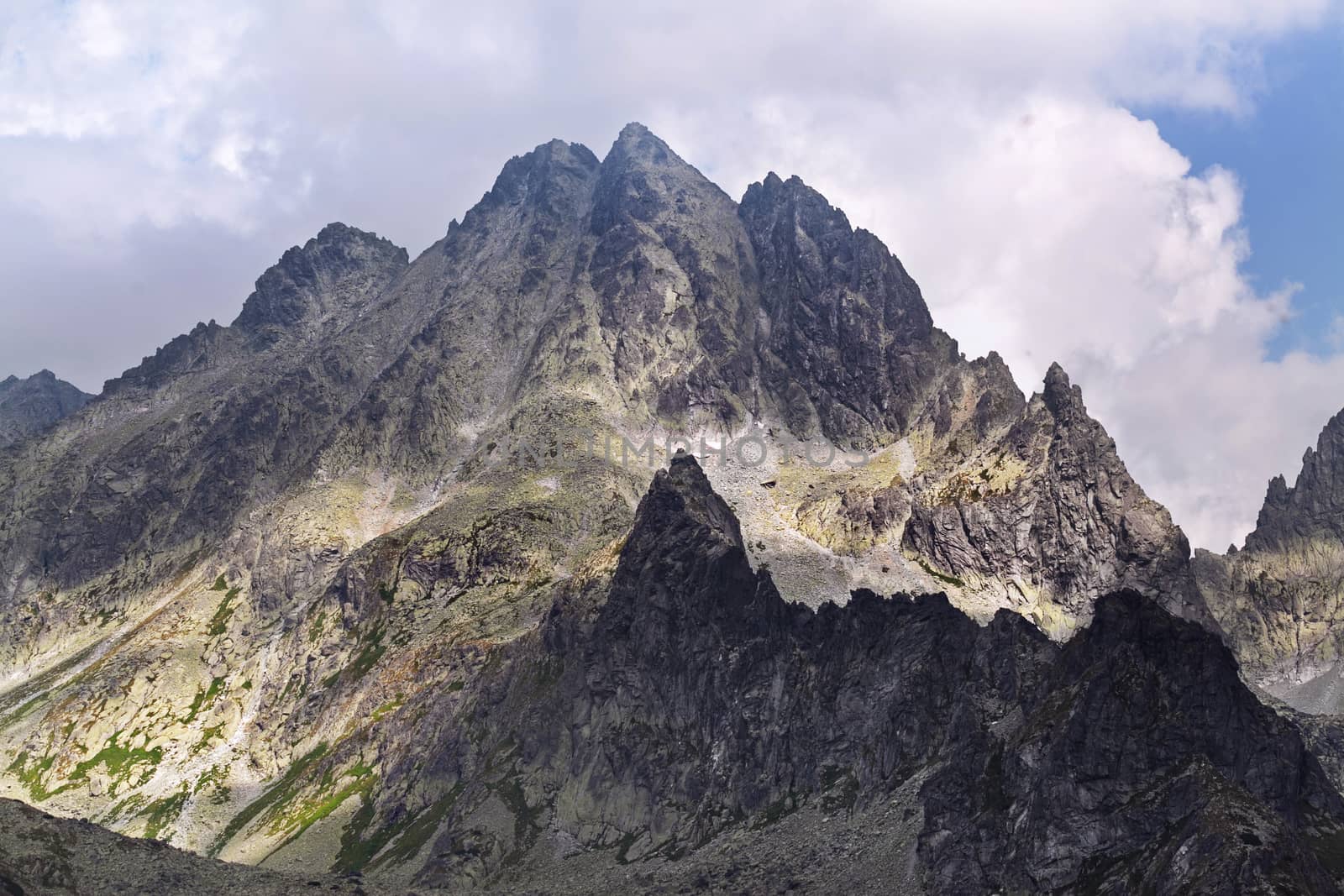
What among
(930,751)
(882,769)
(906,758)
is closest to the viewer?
(930,751)

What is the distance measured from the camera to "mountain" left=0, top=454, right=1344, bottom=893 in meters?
105

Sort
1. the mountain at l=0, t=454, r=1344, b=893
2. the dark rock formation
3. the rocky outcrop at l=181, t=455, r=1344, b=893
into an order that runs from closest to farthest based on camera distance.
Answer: the dark rock formation, the rocky outcrop at l=181, t=455, r=1344, b=893, the mountain at l=0, t=454, r=1344, b=893

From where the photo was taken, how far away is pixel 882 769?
145 m

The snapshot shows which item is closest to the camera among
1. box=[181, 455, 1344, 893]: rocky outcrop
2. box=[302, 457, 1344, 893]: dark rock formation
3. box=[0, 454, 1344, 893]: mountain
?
box=[302, 457, 1344, 893]: dark rock formation

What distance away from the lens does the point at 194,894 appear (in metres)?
120

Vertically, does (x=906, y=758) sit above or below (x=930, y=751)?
below

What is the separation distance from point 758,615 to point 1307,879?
3999 inches

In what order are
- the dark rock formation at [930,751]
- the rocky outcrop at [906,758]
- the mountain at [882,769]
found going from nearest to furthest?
the dark rock formation at [930,751] → the rocky outcrop at [906,758] → the mountain at [882,769]

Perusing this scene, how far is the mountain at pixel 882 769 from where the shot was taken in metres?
105

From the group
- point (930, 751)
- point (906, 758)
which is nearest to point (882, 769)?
point (906, 758)

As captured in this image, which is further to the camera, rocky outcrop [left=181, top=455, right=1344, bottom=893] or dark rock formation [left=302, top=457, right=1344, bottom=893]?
rocky outcrop [left=181, top=455, right=1344, bottom=893]

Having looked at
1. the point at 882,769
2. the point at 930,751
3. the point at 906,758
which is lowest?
the point at 882,769

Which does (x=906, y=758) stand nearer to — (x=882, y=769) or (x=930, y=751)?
(x=930, y=751)

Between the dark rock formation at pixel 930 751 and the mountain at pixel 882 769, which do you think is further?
the mountain at pixel 882 769
